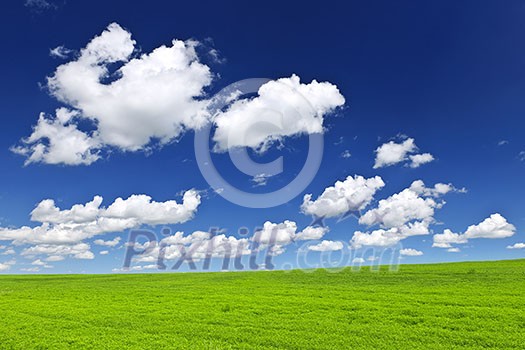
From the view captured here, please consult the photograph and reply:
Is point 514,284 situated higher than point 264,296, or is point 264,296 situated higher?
point 514,284

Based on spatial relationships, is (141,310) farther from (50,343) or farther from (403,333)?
(403,333)

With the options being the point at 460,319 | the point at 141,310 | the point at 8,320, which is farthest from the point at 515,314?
the point at 8,320

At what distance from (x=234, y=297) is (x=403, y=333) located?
16240 millimetres

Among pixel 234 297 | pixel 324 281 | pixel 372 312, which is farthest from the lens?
pixel 324 281

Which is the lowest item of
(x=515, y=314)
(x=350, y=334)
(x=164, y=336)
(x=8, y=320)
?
(x=8, y=320)

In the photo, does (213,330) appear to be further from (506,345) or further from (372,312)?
(506,345)

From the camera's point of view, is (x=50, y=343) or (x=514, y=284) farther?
(x=514, y=284)

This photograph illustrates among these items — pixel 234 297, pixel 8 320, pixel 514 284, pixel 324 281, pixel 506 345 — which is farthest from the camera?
pixel 324 281

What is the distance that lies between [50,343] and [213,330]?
817 centimetres

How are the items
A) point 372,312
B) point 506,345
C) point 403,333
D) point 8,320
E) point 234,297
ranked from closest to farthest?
point 506,345 → point 403,333 → point 372,312 → point 8,320 → point 234,297

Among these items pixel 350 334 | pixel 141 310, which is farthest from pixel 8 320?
pixel 350 334

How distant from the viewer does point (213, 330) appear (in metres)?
21.4

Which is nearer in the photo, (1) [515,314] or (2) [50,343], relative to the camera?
(2) [50,343]

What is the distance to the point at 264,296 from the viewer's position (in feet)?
109
